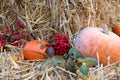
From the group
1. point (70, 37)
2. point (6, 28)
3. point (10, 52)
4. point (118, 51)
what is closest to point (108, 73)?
point (118, 51)

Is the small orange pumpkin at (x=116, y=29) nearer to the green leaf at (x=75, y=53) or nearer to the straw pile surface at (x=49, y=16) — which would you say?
the straw pile surface at (x=49, y=16)

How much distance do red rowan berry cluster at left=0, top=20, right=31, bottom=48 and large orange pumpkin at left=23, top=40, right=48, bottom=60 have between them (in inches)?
4.4

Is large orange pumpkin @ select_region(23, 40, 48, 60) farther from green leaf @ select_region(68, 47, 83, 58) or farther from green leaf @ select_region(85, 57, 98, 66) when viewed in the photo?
green leaf @ select_region(85, 57, 98, 66)

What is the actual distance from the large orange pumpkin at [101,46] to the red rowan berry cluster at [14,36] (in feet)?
1.54

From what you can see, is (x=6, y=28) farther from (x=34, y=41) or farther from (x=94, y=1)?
(x=94, y=1)

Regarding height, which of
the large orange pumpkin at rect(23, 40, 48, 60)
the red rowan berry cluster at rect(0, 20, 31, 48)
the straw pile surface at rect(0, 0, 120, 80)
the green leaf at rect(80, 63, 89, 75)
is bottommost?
the green leaf at rect(80, 63, 89, 75)

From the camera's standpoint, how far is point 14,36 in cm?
241

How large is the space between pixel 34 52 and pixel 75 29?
40 cm

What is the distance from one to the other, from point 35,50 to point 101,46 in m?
0.46

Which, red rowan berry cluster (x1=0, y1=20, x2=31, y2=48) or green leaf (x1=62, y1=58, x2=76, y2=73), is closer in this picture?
green leaf (x1=62, y1=58, x2=76, y2=73)

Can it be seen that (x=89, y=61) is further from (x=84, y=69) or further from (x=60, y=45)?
(x=60, y=45)

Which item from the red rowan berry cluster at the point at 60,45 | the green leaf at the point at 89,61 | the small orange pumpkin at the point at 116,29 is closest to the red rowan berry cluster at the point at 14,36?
the red rowan berry cluster at the point at 60,45

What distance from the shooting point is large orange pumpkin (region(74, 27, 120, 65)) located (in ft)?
6.96

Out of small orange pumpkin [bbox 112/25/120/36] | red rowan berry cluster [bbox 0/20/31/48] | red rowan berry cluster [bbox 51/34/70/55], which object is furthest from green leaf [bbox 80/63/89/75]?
small orange pumpkin [bbox 112/25/120/36]
